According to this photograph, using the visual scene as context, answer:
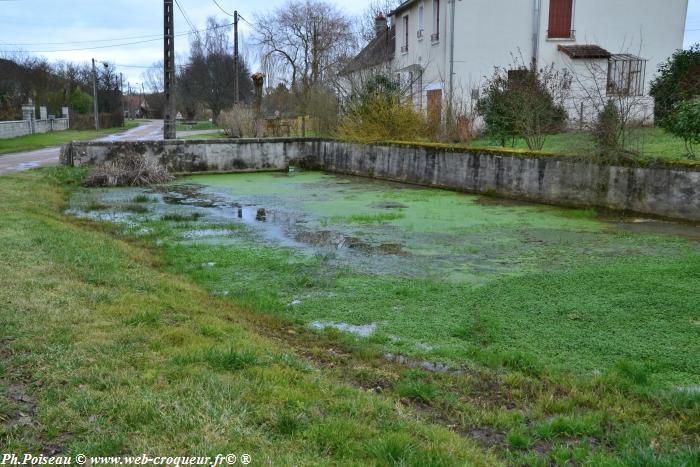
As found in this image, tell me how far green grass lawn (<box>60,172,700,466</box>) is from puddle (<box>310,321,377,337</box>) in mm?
82

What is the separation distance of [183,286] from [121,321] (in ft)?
5.77

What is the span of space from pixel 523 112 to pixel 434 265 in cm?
880

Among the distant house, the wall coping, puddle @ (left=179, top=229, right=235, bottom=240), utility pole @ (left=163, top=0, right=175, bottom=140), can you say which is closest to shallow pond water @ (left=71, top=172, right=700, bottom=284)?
puddle @ (left=179, top=229, right=235, bottom=240)

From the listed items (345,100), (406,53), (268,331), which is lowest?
(268,331)

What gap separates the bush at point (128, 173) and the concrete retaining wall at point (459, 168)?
1174 mm

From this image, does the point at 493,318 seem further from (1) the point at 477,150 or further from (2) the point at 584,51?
(2) the point at 584,51

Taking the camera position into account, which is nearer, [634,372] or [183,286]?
[634,372]

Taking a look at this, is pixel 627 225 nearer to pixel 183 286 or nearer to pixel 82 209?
pixel 183 286

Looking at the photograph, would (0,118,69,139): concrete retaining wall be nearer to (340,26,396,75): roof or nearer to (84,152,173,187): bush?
(340,26,396,75): roof

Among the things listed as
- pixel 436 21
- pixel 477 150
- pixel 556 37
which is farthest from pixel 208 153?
pixel 556 37

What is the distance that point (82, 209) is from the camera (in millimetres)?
13258

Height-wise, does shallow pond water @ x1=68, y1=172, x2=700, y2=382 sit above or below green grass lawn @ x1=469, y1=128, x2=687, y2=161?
below

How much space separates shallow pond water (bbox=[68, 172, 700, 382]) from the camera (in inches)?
216

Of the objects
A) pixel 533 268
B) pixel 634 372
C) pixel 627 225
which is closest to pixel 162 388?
pixel 634 372
